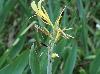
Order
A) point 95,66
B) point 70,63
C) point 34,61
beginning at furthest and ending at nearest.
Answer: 1. point 95,66
2. point 70,63
3. point 34,61

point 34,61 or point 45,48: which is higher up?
point 45,48

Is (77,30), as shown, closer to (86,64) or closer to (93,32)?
(86,64)

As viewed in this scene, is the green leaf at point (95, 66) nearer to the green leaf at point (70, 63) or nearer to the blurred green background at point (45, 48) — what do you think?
the blurred green background at point (45, 48)

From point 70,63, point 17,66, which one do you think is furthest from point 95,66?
point 17,66

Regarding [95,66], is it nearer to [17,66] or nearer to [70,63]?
[70,63]

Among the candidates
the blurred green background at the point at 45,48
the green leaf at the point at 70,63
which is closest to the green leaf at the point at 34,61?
the blurred green background at the point at 45,48

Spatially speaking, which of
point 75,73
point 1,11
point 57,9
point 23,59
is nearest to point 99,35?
point 75,73

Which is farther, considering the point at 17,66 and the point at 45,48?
the point at 45,48

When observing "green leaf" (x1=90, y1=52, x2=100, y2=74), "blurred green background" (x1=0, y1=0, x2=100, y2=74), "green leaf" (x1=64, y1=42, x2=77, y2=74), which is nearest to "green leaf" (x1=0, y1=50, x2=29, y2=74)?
"blurred green background" (x1=0, y1=0, x2=100, y2=74)

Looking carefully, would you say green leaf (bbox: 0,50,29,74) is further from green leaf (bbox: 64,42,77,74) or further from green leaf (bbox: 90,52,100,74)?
green leaf (bbox: 90,52,100,74)

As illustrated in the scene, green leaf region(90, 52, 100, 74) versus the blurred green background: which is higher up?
the blurred green background

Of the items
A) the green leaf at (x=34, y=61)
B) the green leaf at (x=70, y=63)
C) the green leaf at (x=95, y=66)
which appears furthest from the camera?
the green leaf at (x=95, y=66)
